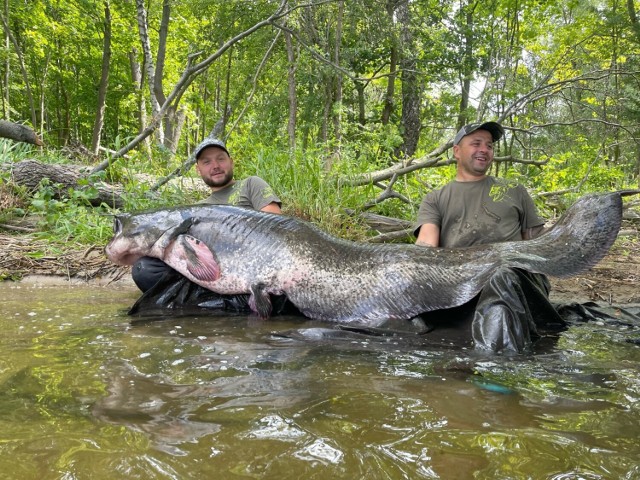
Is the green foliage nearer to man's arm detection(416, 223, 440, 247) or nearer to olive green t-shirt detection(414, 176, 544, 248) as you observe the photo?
man's arm detection(416, 223, 440, 247)

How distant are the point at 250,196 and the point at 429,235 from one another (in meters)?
1.79

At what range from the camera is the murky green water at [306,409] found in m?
1.22

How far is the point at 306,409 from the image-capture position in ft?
5.30

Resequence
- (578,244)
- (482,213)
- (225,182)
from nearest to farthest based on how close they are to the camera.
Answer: (578,244)
(482,213)
(225,182)

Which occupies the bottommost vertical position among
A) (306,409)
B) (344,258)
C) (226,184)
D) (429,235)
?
(306,409)

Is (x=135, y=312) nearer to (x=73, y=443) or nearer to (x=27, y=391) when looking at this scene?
(x=27, y=391)

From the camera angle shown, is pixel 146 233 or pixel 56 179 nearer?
pixel 146 233

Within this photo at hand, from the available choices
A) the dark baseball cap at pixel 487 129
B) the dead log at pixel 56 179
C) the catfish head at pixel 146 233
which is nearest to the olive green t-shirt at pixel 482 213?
the dark baseball cap at pixel 487 129

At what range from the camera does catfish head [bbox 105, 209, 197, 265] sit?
3680 mm

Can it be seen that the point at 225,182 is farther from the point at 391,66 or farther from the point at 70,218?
the point at 391,66

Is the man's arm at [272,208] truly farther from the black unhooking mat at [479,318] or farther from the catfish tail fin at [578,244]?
the catfish tail fin at [578,244]

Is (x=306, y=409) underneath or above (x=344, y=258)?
underneath

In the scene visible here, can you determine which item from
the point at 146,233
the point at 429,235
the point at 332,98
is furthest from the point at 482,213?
the point at 332,98

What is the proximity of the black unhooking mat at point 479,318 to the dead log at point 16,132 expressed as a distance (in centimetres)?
366
